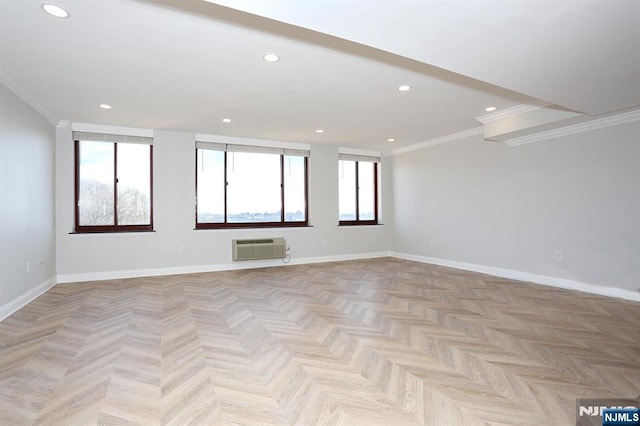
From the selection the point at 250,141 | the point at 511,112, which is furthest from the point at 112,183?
the point at 511,112

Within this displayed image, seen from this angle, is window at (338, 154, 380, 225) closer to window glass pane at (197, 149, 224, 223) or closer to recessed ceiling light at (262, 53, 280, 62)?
window glass pane at (197, 149, 224, 223)

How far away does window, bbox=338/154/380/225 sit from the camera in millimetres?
7457

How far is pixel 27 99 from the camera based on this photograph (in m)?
3.98

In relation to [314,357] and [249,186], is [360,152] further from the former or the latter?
[314,357]

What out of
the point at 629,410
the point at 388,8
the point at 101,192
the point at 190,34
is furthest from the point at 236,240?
the point at 629,410

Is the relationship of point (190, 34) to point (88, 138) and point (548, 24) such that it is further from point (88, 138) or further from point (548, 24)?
point (88, 138)

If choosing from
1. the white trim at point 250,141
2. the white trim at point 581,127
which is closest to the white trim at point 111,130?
the white trim at point 250,141

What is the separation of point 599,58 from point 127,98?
4872 millimetres

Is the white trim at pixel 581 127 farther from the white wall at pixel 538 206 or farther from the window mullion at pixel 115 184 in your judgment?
the window mullion at pixel 115 184

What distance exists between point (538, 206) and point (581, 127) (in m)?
1.24

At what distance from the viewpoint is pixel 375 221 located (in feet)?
25.9

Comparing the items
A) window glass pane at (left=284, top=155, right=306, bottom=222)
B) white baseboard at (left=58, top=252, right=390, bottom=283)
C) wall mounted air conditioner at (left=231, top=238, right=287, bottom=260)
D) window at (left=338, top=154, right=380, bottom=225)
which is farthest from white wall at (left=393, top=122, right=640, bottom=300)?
wall mounted air conditioner at (left=231, top=238, right=287, bottom=260)

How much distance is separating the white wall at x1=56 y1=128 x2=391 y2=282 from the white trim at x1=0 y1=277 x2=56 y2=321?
1.73 ft

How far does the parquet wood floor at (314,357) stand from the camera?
185 centimetres
